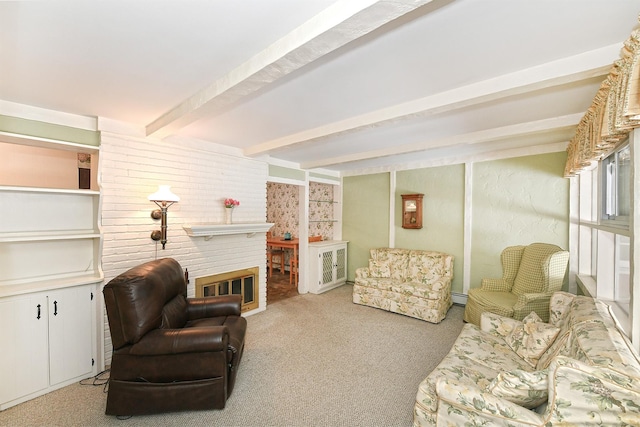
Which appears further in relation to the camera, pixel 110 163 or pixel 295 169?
pixel 295 169

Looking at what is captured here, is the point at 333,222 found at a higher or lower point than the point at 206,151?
lower

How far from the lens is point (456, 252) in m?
4.23

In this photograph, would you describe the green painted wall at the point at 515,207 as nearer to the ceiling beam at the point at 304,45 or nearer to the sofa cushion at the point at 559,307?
the sofa cushion at the point at 559,307

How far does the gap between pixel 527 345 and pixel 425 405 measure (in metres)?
1.01

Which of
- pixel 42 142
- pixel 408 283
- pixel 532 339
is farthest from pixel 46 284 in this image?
pixel 408 283

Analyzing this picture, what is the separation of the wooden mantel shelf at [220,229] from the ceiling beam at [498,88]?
65.3 inches

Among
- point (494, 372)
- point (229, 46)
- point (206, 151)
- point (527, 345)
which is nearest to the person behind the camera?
point (229, 46)

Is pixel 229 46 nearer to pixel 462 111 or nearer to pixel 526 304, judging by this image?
pixel 462 111

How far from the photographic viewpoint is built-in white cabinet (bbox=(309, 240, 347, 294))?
4824 mm

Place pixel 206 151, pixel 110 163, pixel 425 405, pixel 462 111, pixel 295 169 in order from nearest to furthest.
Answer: pixel 425 405 < pixel 462 111 < pixel 110 163 < pixel 206 151 < pixel 295 169

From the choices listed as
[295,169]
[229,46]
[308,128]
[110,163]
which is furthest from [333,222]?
[229,46]

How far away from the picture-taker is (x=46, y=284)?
2229 millimetres

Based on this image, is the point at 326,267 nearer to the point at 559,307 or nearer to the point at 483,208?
the point at 483,208

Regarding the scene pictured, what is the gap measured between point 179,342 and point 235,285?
1788 mm
